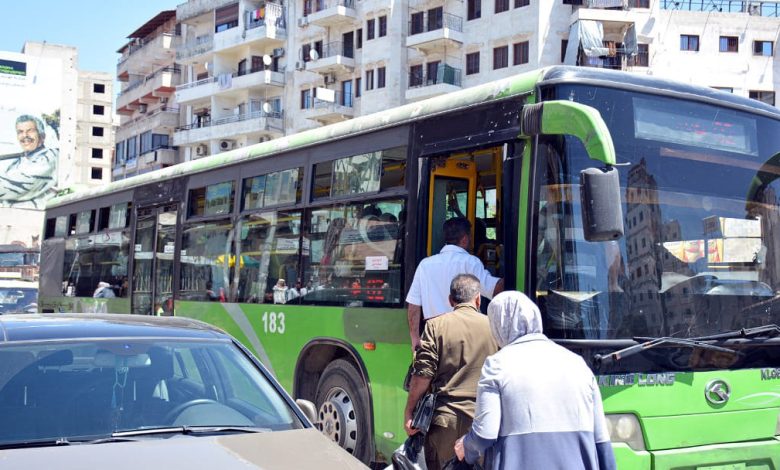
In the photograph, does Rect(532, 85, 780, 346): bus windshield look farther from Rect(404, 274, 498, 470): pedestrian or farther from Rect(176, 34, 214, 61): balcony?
Rect(176, 34, 214, 61): balcony

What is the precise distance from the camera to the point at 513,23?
40969 mm

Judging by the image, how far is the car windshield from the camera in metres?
4.12

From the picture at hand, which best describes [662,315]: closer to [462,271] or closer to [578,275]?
[578,275]

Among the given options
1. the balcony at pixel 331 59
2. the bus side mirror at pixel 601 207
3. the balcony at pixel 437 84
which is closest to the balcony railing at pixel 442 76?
the balcony at pixel 437 84

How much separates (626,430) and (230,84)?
165 ft

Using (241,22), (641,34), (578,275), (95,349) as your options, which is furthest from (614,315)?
(241,22)

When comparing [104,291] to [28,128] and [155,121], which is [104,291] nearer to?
[155,121]

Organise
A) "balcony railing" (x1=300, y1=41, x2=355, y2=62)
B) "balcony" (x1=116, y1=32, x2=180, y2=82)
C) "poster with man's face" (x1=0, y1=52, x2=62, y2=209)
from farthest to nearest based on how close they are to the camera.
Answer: "poster with man's face" (x1=0, y1=52, x2=62, y2=209)
"balcony" (x1=116, y1=32, x2=180, y2=82)
"balcony railing" (x1=300, y1=41, x2=355, y2=62)

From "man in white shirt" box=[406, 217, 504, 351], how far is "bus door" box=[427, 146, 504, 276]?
1.90 ft

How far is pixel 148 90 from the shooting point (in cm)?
6372

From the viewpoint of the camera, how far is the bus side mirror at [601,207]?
16.3 ft

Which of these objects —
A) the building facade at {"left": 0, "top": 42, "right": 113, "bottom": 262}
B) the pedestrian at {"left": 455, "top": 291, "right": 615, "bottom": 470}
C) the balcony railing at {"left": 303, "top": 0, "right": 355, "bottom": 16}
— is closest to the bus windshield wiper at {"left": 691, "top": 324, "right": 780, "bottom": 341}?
the pedestrian at {"left": 455, "top": 291, "right": 615, "bottom": 470}

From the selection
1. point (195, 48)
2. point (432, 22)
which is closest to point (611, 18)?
point (432, 22)

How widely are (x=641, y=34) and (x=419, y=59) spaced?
10.5 m
